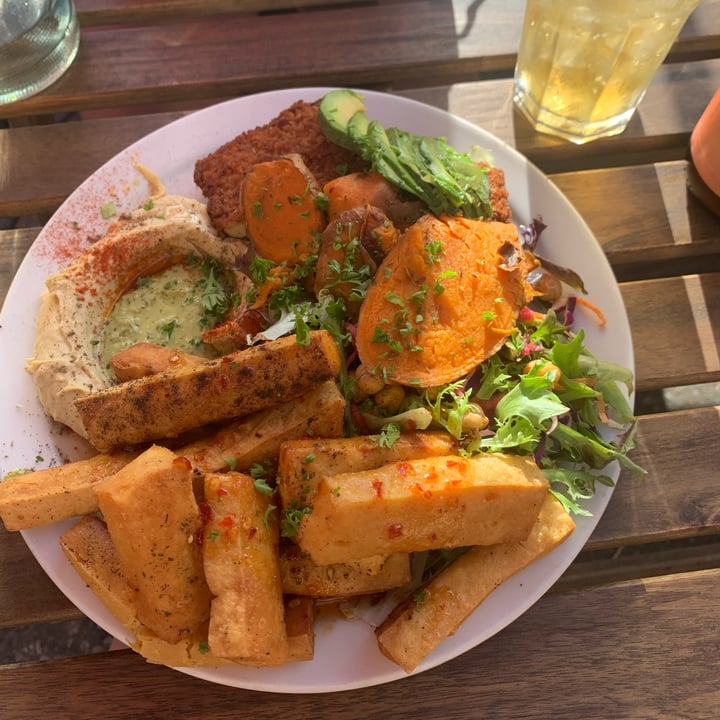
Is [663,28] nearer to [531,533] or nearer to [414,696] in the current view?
[531,533]

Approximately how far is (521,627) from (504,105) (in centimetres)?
158

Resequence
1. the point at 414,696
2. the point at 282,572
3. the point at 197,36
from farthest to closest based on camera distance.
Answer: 1. the point at 197,36
2. the point at 414,696
3. the point at 282,572

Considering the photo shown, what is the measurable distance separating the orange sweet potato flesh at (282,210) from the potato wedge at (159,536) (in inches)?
26.0

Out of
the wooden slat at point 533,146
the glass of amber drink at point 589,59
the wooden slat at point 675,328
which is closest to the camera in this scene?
the glass of amber drink at point 589,59

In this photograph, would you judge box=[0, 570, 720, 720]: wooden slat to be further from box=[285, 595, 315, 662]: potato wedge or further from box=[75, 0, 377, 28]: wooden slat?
box=[75, 0, 377, 28]: wooden slat

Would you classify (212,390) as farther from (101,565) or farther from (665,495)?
(665,495)

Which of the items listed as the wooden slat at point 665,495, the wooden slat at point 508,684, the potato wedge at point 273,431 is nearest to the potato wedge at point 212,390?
the potato wedge at point 273,431

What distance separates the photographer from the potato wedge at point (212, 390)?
1.38 meters

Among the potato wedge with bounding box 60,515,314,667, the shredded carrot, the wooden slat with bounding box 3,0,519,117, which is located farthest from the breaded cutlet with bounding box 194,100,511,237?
the potato wedge with bounding box 60,515,314,667

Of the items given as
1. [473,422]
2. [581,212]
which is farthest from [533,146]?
[473,422]

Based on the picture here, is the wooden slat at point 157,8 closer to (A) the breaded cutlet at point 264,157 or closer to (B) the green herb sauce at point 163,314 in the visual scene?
(A) the breaded cutlet at point 264,157

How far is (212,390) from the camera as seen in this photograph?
1386mm

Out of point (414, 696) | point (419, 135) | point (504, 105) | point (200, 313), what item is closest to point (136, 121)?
point (200, 313)

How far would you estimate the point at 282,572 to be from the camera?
1369 mm
